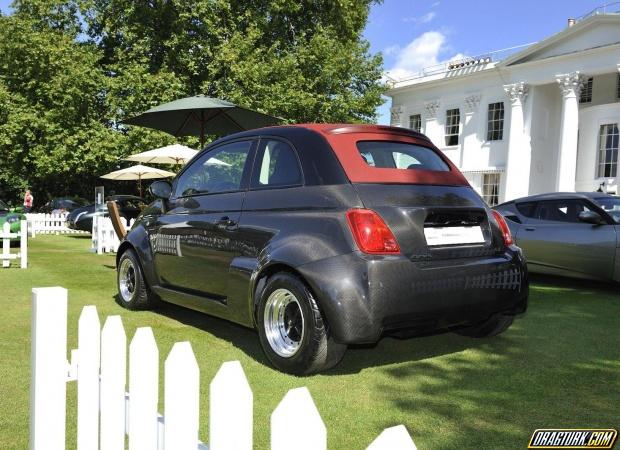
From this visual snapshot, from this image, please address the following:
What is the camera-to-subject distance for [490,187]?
28469 mm

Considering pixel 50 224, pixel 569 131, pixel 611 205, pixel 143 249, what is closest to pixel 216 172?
pixel 143 249

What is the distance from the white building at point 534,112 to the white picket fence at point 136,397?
2523cm

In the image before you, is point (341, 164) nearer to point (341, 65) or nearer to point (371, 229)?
A: point (371, 229)

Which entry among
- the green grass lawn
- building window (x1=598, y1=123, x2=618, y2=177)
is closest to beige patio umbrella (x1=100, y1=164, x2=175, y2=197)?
the green grass lawn

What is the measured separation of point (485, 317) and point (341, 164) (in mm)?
1560

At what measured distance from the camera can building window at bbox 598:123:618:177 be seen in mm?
23828

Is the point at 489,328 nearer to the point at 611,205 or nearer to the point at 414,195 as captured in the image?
the point at 414,195

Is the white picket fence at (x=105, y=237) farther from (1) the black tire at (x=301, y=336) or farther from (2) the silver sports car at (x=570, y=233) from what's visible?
(1) the black tire at (x=301, y=336)

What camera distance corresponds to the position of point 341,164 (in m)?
3.82

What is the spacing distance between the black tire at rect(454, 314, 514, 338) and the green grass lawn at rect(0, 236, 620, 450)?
0.07m

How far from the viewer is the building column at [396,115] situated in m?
32.9

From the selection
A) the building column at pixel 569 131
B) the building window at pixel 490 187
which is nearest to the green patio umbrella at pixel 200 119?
the building column at pixel 569 131

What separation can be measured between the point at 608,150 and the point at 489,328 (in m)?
23.0

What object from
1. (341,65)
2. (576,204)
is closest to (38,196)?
(341,65)
